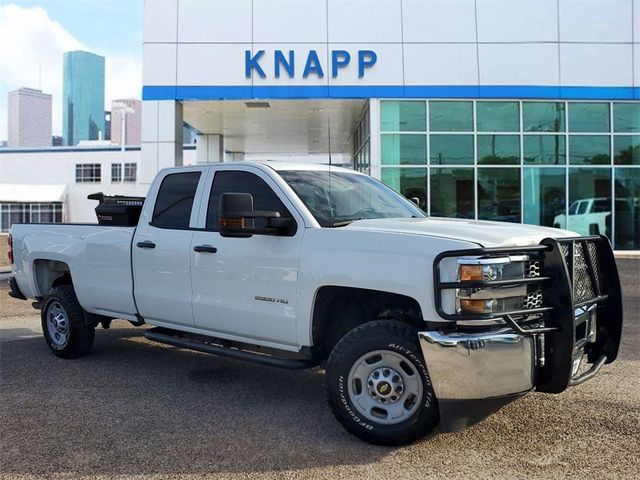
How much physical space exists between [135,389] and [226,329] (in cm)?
114

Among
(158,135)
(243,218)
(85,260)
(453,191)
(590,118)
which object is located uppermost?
(590,118)

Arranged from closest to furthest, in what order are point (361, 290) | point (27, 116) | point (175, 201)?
point (361, 290) → point (175, 201) → point (27, 116)

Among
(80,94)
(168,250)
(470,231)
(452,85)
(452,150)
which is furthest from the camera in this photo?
(80,94)

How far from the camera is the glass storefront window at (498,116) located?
18969 mm

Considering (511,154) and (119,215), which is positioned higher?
(511,154)

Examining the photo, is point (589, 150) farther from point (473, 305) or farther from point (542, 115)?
point (473, 305)

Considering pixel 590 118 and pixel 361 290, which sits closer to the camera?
pixel 361 290

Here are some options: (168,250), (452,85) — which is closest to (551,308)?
(168,250)

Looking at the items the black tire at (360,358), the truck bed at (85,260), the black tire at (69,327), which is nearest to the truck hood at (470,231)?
the black tire at (360,358)

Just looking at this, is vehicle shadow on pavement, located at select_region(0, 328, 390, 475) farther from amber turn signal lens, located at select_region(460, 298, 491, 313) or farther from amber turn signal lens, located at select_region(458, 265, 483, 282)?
amber turn signal lens, located at select_region(458, 265, 483, 282)

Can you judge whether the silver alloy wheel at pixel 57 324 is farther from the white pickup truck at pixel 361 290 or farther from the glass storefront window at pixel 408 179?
the glass storefront window at pixel 408 179

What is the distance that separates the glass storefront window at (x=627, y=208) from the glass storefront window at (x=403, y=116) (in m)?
6.46

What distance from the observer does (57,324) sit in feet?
22.1

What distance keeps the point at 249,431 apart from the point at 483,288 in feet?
6.47
